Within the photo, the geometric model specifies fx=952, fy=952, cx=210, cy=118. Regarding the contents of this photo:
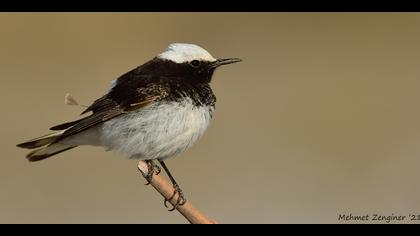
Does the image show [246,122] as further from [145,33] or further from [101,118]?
[101,118]

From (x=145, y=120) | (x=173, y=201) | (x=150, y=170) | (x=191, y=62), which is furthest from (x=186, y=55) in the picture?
(x=173, y=201)

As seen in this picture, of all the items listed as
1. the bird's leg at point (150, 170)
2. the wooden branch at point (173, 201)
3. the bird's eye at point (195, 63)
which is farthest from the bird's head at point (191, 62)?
the wooden branch at point (173, 201)

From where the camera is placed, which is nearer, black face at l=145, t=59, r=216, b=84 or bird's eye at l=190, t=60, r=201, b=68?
black face at l=145, t=59, r=216, b=84

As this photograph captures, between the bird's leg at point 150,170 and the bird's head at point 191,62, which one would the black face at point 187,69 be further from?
the bird's leg at point 150,170

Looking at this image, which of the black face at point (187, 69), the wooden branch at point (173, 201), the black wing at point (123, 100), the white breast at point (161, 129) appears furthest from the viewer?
the black face at point (187, 69)

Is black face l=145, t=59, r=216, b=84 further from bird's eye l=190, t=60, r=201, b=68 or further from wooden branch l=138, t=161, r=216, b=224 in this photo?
wooden branch l=138, t=161, r=216, b=224

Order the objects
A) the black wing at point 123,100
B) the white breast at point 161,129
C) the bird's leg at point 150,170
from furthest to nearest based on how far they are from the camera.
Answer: the black wing at point 123,100
the white breast at point 161,129
the bird's leg at point 150,170

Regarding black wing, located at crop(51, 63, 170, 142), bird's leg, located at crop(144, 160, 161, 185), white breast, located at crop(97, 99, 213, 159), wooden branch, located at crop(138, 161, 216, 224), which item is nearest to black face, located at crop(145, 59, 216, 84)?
black wing, located at crop(51, 63, 170, 142)
